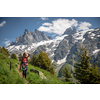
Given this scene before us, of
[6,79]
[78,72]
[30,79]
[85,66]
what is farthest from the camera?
[78,72]

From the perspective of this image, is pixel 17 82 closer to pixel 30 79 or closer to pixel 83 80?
pixel 30 79

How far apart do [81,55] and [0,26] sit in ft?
57.5

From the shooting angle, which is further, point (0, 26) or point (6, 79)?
point (0, 26)

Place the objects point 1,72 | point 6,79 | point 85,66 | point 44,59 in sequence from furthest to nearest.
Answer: point 44,59 → point 85,66 → point 1,72 → point 6,79

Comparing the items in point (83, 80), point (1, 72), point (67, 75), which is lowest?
point (67, 75)

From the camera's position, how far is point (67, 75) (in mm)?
34188

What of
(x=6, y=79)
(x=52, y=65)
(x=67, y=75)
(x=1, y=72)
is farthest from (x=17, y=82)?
(x=67, y=75)

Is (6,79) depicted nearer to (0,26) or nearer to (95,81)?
(0,26)

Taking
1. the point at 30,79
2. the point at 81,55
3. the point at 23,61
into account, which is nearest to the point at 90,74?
the point at 81,55

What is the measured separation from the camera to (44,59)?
32656 mm

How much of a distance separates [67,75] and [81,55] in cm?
1952

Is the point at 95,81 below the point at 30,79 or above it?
below

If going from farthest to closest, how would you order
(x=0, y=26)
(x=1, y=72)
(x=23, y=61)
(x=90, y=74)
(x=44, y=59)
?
(x=44, y=59) → (x=90, y=74) → (x=0, y=26) → (x=23, y=61) → (x=1, y=72)

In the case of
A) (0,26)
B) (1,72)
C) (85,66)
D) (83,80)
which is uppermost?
(0,26)
